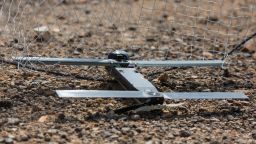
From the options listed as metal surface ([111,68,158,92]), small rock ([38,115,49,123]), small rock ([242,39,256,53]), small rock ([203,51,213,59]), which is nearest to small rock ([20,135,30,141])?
small rock ([38,115,49,123])

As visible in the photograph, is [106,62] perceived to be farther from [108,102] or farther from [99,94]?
[99,94]

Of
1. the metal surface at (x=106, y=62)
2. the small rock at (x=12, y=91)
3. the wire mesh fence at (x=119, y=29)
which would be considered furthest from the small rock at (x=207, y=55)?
the small rock at (x=12, y=91)

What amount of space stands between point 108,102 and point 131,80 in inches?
8.5

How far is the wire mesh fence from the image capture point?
514 cm

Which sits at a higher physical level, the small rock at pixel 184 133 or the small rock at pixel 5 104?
the small rock at pixel 5 104

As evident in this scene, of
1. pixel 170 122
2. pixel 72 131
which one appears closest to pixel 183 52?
pixel 170 122

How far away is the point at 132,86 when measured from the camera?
3797mm

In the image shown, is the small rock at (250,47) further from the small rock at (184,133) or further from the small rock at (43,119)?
A: the small rock at (43,119)

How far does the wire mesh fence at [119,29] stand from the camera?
5.14 m

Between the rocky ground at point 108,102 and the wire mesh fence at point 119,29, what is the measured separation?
0.02m

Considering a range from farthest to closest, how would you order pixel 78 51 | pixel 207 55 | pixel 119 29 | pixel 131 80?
pixel 119 29, pixel 207 55, pixel 78 51, pixel 131 80

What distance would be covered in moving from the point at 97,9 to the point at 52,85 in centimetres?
278

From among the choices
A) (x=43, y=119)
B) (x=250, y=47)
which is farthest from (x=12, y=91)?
(x=250, y=47)

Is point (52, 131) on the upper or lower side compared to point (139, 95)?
lower
